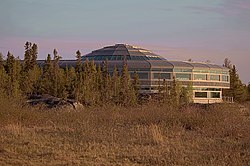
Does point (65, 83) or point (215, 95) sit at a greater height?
point (65, 83)

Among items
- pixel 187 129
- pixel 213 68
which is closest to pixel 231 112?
pixel 187 129

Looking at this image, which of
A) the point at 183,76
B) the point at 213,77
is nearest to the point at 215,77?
the point at 213,77

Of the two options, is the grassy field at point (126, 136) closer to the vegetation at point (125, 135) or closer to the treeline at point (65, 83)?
the vegetation at point (125, 135)

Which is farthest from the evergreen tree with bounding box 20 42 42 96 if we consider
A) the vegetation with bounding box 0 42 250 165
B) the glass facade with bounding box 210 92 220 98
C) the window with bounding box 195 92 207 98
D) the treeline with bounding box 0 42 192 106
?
the glass facade with bounding box 210 92 220 98

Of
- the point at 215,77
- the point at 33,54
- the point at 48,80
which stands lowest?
the point at 215,77

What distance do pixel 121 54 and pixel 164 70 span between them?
10.3m

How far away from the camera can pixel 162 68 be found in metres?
81.8

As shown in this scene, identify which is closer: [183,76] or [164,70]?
[164,70]

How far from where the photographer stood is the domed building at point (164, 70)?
80062mm

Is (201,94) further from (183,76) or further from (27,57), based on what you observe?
(27,57)

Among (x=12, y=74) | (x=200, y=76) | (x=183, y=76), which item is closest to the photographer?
(x=12, y=74)

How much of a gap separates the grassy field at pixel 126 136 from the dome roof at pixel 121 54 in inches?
2300

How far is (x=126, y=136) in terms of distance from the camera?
1834cm

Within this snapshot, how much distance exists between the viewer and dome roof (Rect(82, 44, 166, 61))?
86438 mm
